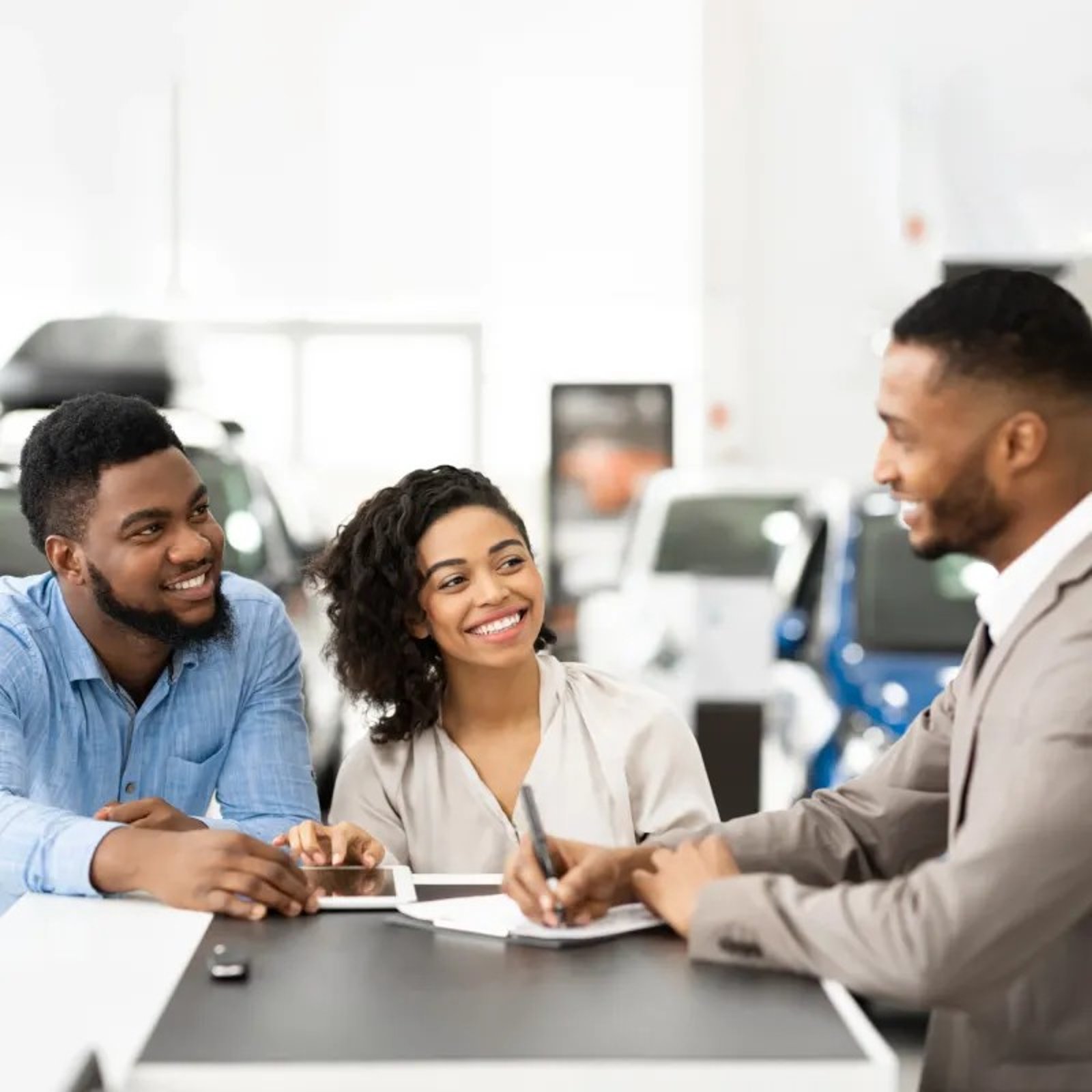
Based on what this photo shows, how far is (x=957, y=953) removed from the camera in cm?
143

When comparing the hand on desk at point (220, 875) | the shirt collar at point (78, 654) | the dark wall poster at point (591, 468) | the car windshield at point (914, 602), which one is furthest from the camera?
the dark wall poster at point (591, 468)

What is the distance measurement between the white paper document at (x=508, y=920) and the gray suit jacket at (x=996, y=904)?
0.12 meters

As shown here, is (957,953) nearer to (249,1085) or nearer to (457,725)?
(249,1085)

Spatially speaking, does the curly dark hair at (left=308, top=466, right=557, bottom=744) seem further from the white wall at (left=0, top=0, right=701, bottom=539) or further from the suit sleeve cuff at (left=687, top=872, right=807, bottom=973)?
the white wall at (left=0, top=0, right=701, bottom=539)

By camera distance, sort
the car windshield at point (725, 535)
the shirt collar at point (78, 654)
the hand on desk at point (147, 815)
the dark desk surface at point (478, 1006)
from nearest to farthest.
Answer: the dark desk surface at point (478, 1006) < the hand on desk at point (147, 815) < the shirt collar at point (78, 654) < the car windshield at point (725, 535)

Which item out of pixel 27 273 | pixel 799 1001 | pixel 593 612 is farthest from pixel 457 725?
pixel 27 273

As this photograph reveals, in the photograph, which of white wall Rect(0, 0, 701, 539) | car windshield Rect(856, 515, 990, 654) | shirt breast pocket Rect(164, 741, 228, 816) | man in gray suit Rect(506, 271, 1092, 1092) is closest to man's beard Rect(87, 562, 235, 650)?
shirt breast pocket Rect(164, 741, 228, 816)

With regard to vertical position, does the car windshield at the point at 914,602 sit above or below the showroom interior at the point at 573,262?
below

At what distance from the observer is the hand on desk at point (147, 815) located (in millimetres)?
2037

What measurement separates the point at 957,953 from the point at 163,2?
4493 millimetres

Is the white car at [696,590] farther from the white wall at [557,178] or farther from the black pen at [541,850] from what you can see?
the black pen at [541,850]

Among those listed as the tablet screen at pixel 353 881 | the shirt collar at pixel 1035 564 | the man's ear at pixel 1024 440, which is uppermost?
the man's ear at pixel 1024 440

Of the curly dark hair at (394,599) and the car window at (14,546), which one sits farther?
the car window at (14,546)

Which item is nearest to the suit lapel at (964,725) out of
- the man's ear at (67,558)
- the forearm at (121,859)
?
the forearm at (121,859)
